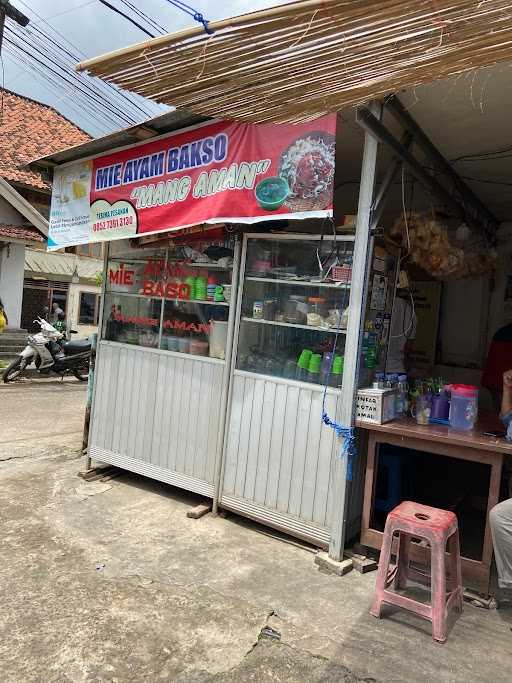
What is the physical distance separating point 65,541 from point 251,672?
1815 mm

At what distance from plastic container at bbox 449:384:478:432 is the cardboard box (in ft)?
1.49

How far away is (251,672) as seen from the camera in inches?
98.1

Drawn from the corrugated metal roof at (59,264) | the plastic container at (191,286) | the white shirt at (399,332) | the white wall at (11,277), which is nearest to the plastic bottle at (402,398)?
the white shirt at (399,332)

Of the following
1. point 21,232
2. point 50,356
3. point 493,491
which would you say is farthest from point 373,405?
point 21,232

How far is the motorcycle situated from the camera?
10.5 meters

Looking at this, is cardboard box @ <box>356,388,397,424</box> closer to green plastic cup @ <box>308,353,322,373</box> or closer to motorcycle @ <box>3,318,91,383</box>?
green plastic cup @ <box>308,353,322,373</box>

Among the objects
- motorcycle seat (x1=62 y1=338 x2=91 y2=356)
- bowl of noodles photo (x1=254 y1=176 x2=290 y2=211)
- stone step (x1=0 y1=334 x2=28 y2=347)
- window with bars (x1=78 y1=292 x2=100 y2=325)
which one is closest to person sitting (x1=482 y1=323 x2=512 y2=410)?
bowl of noodles photo (x1=254 y1=176 x2=290 y2=211)

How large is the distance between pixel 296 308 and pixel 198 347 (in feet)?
3.36

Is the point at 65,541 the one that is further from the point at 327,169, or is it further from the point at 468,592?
the point at 327,169

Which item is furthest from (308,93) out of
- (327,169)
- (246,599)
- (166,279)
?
(246,599)

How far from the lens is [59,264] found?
742 inches

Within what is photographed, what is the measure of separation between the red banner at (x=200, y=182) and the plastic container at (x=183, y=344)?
986 mm

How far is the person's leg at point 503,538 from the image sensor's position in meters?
3.00

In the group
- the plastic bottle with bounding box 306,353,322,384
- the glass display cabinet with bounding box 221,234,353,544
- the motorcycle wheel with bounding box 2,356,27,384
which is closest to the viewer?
the glass display cabinet with bounding box 221,234,353,544
